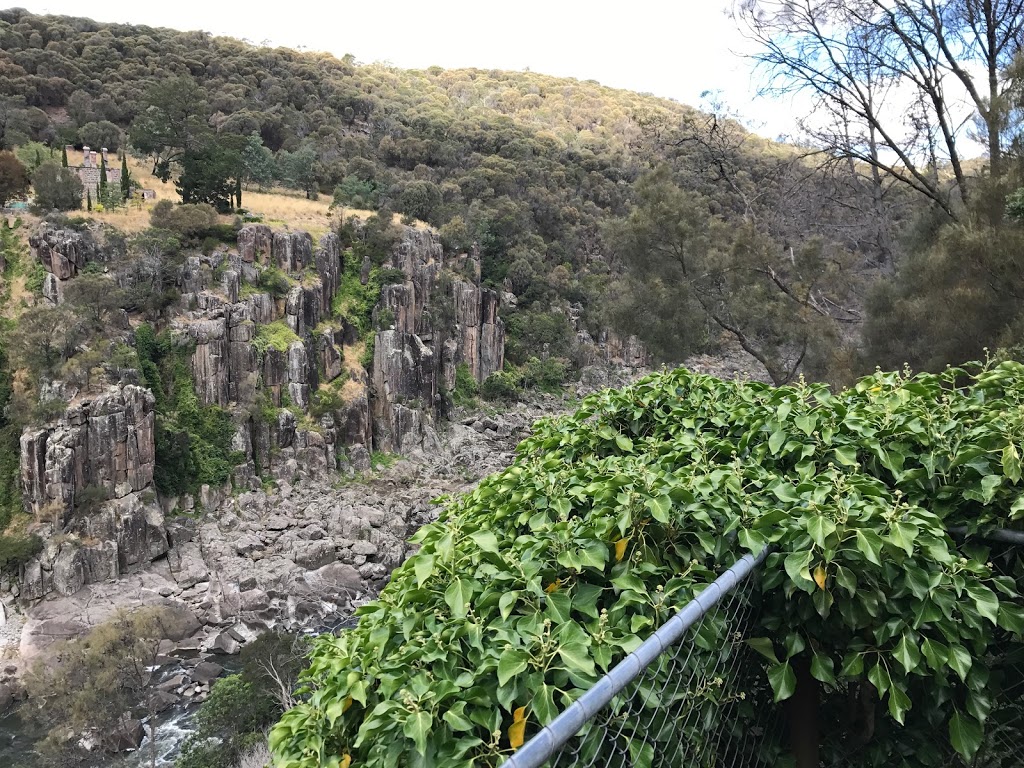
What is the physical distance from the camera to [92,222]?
24875 mm

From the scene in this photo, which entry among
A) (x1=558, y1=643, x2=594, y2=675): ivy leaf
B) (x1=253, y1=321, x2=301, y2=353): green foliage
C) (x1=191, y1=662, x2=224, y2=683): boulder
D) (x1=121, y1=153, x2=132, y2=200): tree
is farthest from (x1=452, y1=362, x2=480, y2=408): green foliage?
(x1=558, y1=643, x2=594, y2=675): ivy leaf

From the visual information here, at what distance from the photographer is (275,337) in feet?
84.2

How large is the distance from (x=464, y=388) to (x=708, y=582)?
3213 cm

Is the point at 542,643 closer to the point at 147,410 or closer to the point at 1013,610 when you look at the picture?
the point at 1013,610

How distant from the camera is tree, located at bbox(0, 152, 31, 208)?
24609 mm

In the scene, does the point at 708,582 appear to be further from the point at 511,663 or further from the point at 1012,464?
the point at 1012,464

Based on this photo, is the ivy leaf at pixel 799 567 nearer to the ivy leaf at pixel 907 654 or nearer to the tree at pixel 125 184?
the ivy leaf at pixel 907 654

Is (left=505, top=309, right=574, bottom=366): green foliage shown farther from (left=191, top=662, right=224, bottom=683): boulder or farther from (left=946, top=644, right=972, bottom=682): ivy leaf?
(left=946, top=644, right=972, bottom=682): ivy leaf

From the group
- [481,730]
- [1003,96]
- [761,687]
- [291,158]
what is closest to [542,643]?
[481,730]

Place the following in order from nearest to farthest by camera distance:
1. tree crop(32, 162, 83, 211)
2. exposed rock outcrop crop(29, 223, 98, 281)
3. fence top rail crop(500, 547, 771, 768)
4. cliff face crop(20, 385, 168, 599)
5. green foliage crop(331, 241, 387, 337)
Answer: fence top rail crop(500, 547, 771, 768), cliff face crop(20, 385, 168, 599), exposed rock outcrop crop(29, 223, 98, 281), tree crop(32, 162, 83, 211), green foliage crop(331, 241, 387, 337)

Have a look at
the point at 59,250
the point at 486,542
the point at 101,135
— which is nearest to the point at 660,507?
the point at 486,542

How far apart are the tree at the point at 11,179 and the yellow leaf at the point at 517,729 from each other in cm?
3129

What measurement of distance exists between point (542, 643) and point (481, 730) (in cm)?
22

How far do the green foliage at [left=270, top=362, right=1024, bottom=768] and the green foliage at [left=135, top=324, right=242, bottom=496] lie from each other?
22682 mm
